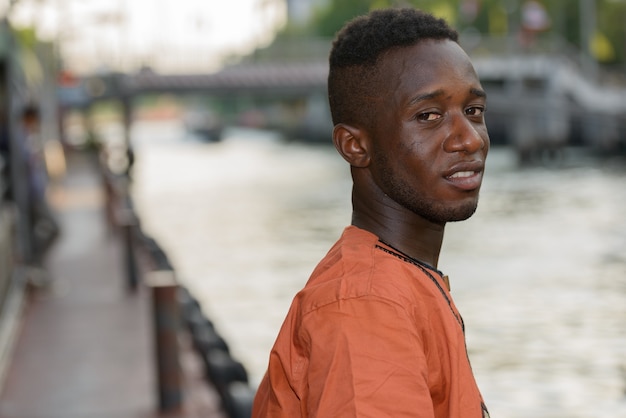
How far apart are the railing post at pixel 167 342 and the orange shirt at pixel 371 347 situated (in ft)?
16.9

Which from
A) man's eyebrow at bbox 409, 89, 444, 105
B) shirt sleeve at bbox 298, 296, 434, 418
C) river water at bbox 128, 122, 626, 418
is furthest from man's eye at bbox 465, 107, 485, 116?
river water at bbox 128, 122, 626, 418

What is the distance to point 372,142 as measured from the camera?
186 centimetres

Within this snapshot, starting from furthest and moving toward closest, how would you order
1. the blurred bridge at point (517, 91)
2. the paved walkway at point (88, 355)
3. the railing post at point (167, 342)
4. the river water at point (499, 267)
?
the blurred bridge at point (517, 91) < the river water at point (499, 267) < the paved walkway at point (88, 355) < the railing post at point (167, 342)

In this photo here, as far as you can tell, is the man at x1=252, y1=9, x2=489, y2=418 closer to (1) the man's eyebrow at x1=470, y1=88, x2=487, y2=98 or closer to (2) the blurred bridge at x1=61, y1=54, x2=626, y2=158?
(1) the man's eyebrow at x1=470, y1=88, x2=487, y2=98

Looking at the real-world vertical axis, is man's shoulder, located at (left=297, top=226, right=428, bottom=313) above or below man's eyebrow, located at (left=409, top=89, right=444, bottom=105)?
below

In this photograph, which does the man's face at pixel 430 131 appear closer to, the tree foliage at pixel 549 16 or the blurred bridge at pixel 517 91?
the blurred bridge at pixel 517 91

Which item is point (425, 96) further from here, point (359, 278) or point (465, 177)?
point (359, 278)

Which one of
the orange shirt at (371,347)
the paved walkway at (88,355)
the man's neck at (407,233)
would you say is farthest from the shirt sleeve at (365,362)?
the paved walkway at (88,355)

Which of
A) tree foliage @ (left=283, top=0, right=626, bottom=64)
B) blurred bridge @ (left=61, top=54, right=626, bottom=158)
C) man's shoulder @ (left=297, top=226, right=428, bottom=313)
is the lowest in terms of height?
blurred bridge @ (left=61, top=54, right=626, bottom=158)

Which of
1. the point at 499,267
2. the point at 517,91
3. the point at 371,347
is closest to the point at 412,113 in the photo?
the point at 371,347

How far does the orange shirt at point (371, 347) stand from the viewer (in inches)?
60.5

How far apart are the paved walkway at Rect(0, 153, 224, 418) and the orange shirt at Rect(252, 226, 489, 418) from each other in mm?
5204

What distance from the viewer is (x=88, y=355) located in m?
8.52

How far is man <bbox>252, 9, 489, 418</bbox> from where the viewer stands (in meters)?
1.55
